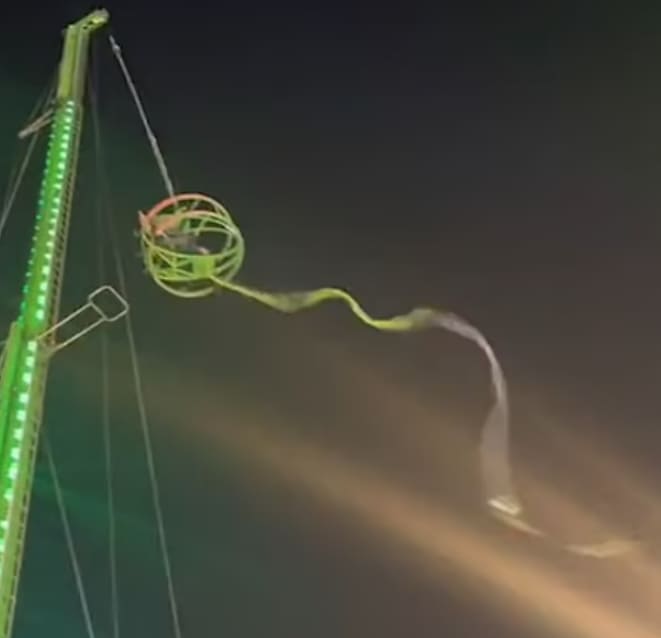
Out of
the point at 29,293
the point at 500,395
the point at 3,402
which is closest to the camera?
the point at 500,395

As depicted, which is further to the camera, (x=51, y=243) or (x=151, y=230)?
(x=51, y=243)

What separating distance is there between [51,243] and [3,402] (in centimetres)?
143

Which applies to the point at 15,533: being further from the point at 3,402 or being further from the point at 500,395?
the point at 500,395

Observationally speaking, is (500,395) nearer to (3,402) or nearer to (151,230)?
(151,230)

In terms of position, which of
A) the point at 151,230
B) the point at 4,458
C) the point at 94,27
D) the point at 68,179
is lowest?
the point at 4,458

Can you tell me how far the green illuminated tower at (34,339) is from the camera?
810 cm

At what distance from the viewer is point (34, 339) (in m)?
8.77

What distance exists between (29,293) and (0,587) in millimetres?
2173

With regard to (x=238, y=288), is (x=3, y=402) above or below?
below

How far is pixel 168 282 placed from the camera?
8117 millimetres

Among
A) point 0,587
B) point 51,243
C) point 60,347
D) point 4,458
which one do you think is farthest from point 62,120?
point 0,587

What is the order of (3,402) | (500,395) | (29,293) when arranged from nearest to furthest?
(500,395)
(3,402)
(29,293)

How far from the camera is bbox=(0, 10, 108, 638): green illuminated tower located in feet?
26.6

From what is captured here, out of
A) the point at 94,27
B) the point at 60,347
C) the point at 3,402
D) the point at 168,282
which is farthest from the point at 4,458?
the point at 94,27
